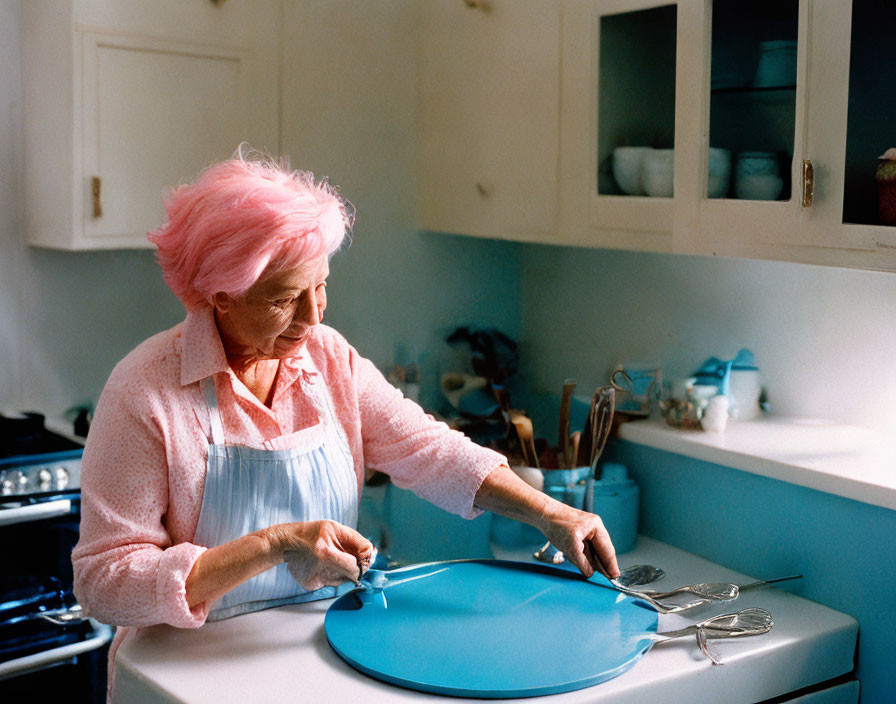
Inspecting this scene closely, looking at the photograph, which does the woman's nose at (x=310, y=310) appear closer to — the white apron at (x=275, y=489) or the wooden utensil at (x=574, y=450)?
the white apron at (x=275, y=489)

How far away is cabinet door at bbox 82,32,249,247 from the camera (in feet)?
6.81

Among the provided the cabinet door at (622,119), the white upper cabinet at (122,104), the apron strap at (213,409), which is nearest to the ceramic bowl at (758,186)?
the cabinet door at (622,119)

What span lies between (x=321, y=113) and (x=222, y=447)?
4.17ft

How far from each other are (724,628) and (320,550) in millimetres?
594

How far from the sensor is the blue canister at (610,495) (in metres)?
1.89

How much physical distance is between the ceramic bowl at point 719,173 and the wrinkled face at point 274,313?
0.67 meters

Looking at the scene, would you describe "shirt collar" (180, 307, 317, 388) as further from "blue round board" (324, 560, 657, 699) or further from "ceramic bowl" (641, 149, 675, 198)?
"ceramic bowl" (641, 149, 675, 198)

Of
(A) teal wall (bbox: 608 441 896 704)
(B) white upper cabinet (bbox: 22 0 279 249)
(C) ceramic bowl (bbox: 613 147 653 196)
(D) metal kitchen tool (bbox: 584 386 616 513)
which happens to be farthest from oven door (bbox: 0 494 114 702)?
(C) ceramic bowl (bbox: 613 147 653 196)

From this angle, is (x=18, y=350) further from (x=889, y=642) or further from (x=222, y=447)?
(x=889, y=642)

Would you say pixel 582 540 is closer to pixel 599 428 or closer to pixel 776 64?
pixel 599 428

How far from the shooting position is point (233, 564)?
1.35m

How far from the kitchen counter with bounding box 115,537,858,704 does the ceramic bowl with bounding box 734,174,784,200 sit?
25.7 inches

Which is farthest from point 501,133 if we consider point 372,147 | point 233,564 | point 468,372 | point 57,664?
point 57,664

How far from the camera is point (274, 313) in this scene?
1460 mm
